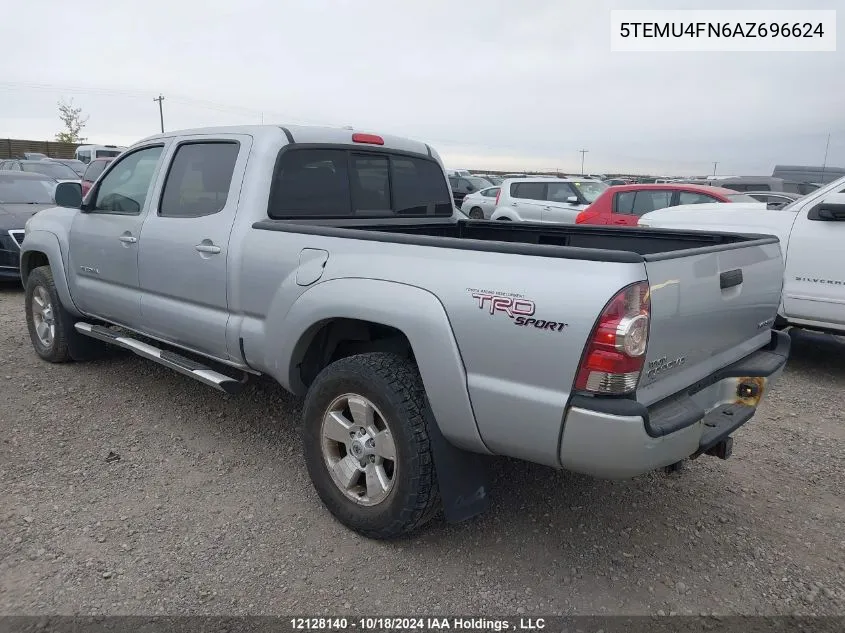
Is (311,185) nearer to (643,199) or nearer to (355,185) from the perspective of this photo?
(355,185)

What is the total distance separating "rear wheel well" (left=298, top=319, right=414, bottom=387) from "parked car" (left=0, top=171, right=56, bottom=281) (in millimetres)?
5801

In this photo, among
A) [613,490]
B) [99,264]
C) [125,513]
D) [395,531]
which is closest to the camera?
[395,531]

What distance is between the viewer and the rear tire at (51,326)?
17.2ft

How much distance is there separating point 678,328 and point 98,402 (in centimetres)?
396

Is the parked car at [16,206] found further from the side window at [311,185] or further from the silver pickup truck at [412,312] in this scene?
the side window at [311,185]

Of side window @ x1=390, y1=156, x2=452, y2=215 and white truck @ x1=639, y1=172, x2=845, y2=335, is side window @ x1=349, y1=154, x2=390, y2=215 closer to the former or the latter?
side window @ x1=390, y1=156, x2=452, y2=215

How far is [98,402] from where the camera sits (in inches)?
184

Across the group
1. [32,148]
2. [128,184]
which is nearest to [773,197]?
[128,184]

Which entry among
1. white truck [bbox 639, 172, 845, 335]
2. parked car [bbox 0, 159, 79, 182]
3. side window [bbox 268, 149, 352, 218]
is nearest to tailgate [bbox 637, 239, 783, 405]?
side window [bbox 268, 149, 352, 218]

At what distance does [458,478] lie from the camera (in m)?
2.80

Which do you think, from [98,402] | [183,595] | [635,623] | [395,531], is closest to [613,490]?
[635,623]

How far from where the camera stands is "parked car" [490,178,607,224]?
46.5ft

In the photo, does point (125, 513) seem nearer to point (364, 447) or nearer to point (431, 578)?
point (364, 447)

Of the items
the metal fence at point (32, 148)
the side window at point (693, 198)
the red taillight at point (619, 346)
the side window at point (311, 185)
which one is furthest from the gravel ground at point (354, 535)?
the metal fence at point (32, 148)
